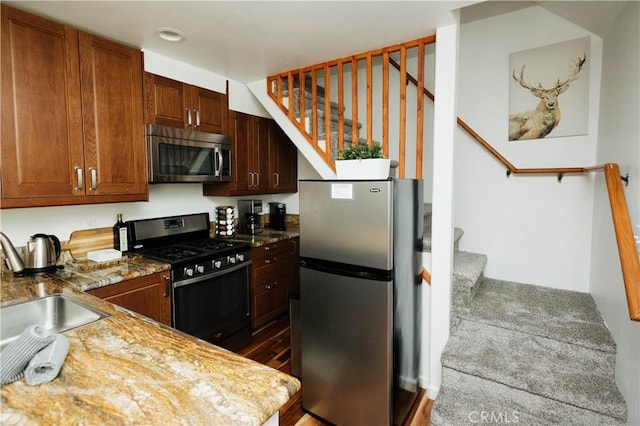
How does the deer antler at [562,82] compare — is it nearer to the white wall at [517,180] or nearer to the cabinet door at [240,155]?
the white wall at [517,180]

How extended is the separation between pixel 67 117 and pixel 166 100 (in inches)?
28.0

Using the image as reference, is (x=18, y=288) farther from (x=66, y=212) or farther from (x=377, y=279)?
(x=377, y=279)

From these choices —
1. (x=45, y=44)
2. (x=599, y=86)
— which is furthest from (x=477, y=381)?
(x=45, y=44)

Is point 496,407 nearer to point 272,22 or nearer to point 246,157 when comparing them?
point 272,22

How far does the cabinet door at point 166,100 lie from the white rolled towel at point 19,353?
5.97ft

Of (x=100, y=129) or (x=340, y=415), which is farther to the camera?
(x=100, y=129)

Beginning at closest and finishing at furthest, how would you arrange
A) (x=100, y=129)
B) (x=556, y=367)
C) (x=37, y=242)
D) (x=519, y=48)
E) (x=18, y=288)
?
(x=18, y=288) → (x=556, y=367) → (x=37, y=242) → (x=100, y=129) → (x=519, y=48)

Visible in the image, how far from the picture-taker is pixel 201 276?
8.08ft

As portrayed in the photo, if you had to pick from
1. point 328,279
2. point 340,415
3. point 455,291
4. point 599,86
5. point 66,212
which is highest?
point 599,86

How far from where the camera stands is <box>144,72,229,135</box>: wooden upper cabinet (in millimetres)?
2427

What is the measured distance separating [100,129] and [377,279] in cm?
199

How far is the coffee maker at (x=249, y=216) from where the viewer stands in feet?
A: 11.3

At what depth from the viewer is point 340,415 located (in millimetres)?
1975

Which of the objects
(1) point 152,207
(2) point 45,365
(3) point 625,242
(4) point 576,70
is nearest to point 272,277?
(1) point 152,207
